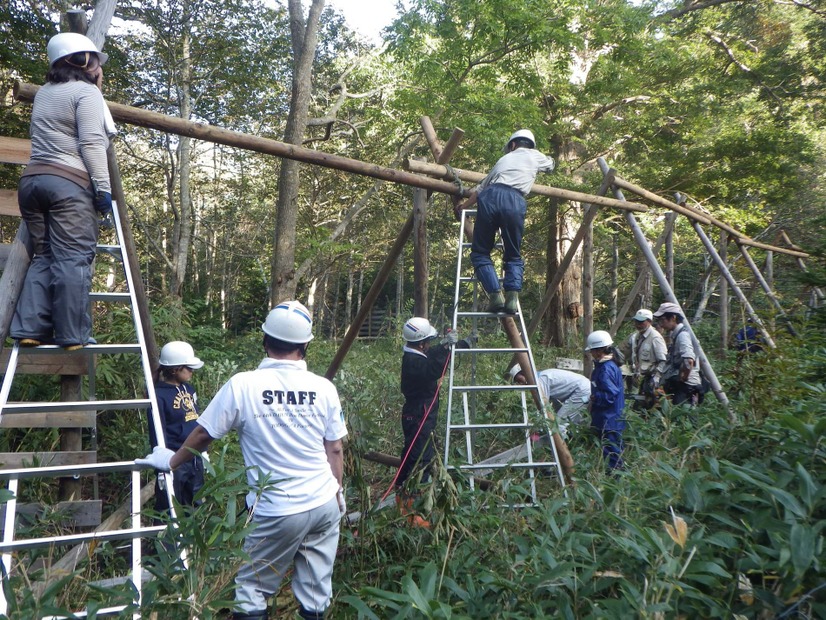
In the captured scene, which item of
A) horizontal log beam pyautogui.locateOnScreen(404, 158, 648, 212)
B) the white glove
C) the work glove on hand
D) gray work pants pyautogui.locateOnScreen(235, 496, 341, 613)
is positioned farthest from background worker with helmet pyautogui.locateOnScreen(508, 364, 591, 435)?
the white glove

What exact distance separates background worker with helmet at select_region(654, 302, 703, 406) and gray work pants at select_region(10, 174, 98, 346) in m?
6.07

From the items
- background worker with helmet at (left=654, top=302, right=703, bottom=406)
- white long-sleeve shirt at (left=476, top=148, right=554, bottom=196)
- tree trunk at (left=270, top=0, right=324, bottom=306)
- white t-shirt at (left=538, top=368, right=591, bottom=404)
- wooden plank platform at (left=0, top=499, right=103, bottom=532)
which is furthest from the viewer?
tree trunk at (left=270, top=0, right=324, bottom=306)

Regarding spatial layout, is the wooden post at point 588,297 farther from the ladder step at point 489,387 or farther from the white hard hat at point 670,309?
the ladder step at point 489,387

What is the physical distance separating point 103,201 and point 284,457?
2047 mm

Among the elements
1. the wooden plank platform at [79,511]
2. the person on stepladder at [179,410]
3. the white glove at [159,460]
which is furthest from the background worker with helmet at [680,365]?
the wooden plank platform at [79,511]

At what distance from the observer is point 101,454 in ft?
22.2

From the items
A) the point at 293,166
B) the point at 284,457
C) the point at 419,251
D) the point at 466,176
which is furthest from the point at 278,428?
the point at 293,166

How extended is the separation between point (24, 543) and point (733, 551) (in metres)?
3.17

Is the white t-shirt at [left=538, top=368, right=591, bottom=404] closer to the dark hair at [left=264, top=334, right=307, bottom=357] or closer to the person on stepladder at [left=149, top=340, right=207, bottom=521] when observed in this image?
the person on stepladder at [left=149, top=340, right=207, bottom=521]

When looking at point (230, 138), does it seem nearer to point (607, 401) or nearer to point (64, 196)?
point (64, 196)

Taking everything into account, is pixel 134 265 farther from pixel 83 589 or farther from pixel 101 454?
pixel 101 454

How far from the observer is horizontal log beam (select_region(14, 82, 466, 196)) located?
455 centimetres

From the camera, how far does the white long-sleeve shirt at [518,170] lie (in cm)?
585

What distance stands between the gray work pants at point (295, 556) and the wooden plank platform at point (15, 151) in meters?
2.89
